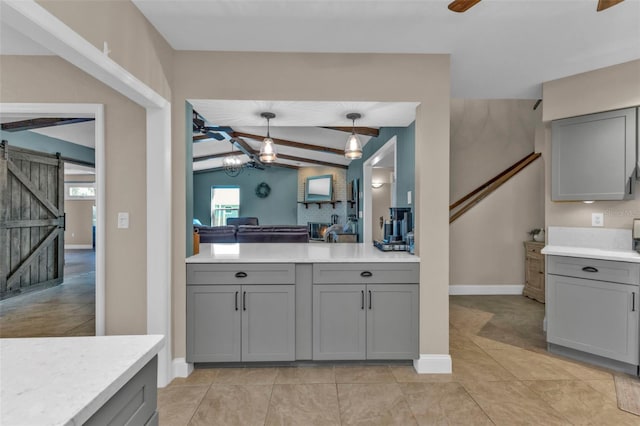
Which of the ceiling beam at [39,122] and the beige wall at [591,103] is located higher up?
the ceiling beam at [39,122]

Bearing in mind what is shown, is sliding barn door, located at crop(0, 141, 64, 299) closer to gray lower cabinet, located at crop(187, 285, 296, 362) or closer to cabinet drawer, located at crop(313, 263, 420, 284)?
gray lower cabinet, located at crop(187, 285, 296, 362)

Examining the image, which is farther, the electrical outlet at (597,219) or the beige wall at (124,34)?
the electrical outlet at (597,219)

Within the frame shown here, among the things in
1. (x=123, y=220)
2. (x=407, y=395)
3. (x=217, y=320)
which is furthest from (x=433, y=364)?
(x=123, y=220)

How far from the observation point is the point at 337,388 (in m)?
2.26

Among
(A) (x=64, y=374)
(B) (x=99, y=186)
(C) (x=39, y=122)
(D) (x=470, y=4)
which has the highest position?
(C) (x=39, y=122)

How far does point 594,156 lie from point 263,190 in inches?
355

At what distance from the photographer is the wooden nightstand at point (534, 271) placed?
4246mm

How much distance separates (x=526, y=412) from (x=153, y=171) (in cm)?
299

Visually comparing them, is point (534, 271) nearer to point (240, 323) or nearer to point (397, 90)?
point (397, 90)

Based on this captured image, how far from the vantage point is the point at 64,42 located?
4.54ft

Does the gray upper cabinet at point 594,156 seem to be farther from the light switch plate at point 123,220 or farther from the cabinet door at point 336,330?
the light switch plate at point 123,220

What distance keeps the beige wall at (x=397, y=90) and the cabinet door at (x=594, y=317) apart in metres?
1.10

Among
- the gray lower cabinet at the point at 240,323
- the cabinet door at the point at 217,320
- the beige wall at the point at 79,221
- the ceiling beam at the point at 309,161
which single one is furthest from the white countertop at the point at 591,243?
the beige wall at the point at 79,221

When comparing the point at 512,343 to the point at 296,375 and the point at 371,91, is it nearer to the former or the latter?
the point at 296,375
